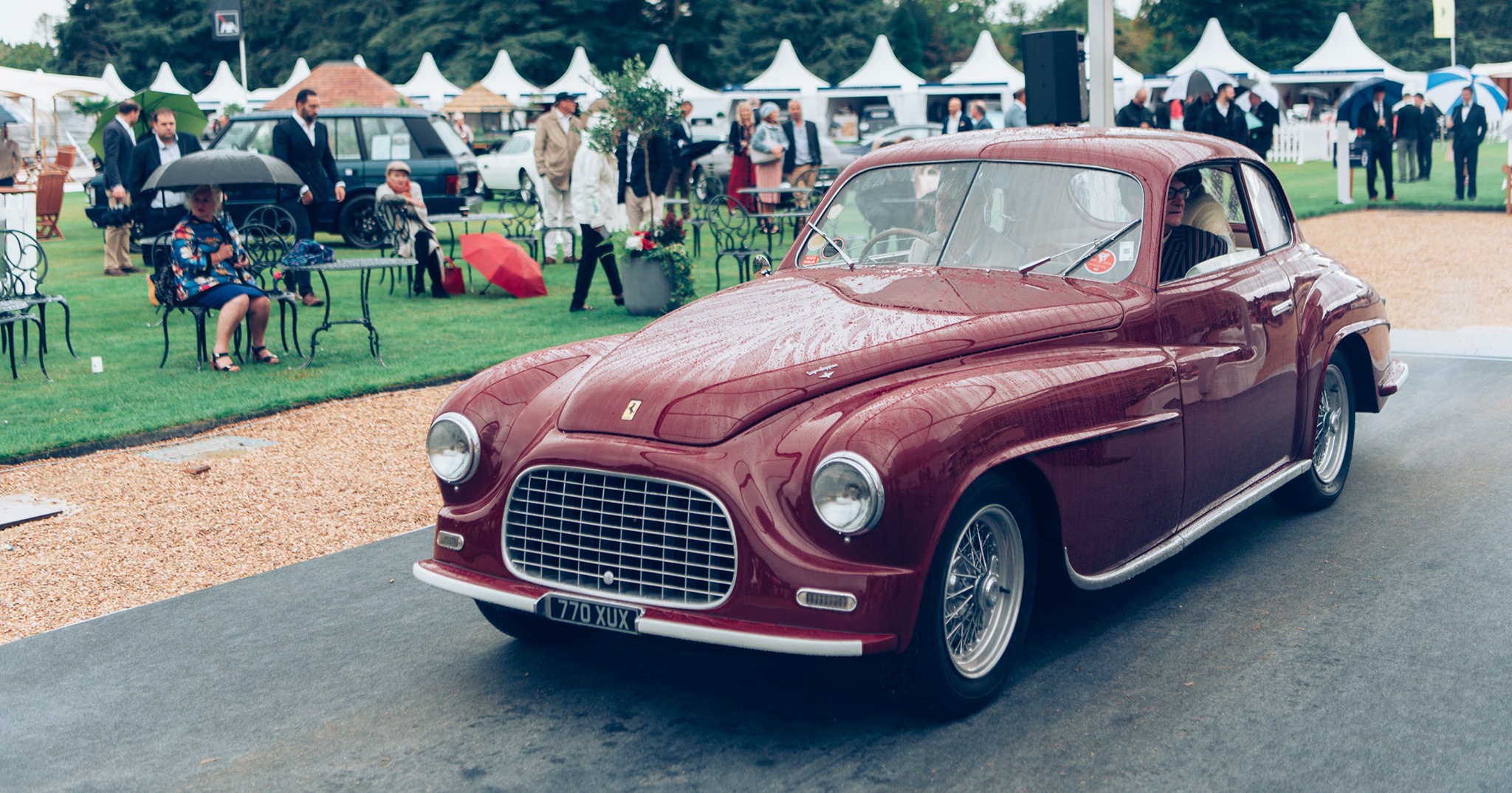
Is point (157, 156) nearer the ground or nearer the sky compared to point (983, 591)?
nearer the sky

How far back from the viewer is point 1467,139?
24.2 m

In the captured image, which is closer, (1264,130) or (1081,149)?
(1081,149)

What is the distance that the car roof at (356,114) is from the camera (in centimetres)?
1945

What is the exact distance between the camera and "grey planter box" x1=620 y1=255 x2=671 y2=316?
12.9 m

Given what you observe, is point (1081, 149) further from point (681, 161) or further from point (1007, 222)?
point (681, 161)

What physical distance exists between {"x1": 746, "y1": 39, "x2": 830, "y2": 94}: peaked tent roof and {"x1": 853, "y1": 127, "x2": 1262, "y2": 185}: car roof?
39026 millimetres

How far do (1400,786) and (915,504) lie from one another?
1.44 metres

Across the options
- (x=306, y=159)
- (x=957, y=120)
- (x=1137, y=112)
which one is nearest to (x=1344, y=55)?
(x=1137, y=112)

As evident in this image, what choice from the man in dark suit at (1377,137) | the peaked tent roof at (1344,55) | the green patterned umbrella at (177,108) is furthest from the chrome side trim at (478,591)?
the peaked tent roof at (1344,55)

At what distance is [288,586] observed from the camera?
226 inches

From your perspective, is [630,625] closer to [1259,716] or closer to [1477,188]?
[1259,716]

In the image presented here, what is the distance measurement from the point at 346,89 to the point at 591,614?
3420cm

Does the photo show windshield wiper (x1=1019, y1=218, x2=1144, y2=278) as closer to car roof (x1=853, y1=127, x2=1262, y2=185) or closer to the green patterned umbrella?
car roof (x1=853, y1=127, x2=1262, y2=185)

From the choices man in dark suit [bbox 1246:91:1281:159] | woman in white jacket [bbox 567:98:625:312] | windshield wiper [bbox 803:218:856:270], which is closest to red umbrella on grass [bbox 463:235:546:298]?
woman in white jacket [bbox 567:98:625:312]
